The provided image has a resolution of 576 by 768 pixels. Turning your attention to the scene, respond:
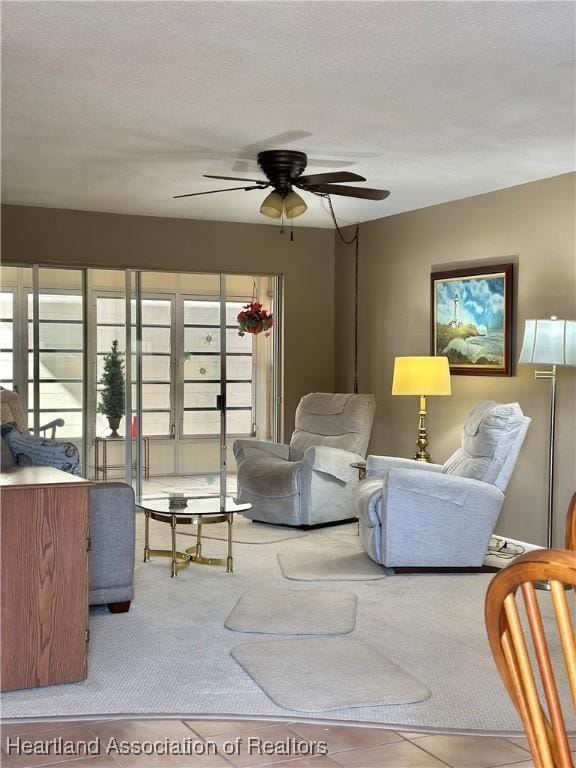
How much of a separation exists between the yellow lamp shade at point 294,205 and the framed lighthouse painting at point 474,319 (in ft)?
5.82

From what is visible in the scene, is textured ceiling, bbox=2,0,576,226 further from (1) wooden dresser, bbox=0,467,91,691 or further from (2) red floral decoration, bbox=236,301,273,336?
(2) red floral decoration, bbox=236,301,273,336

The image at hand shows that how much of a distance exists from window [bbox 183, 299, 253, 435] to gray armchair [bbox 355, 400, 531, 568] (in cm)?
294

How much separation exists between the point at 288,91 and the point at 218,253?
4045 mm

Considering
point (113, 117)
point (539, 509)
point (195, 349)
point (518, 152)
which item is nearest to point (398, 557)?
point (539, 509)

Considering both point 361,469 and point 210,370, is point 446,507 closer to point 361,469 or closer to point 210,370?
point 361,469

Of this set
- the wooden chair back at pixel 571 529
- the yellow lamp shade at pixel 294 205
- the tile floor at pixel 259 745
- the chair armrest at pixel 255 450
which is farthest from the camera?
the chair armrest at pixel 255 450

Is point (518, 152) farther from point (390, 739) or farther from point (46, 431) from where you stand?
point (46, 431)

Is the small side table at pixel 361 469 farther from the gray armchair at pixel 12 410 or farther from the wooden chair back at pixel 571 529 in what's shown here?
the wooden chair back at pixel 571 529

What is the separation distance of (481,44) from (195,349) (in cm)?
506

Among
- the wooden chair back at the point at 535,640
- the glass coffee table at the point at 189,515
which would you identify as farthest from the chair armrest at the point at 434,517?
the wooden chair back at the point at 535,640

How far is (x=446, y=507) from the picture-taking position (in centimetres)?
525

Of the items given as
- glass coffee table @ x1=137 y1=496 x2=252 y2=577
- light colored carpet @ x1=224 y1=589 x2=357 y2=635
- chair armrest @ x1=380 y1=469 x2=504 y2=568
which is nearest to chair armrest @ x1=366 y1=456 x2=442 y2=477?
chair armrest @ x1=380 y1=469 x2=504 y2=568

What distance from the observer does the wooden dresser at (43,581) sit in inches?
132

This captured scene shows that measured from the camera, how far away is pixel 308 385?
8.44m
